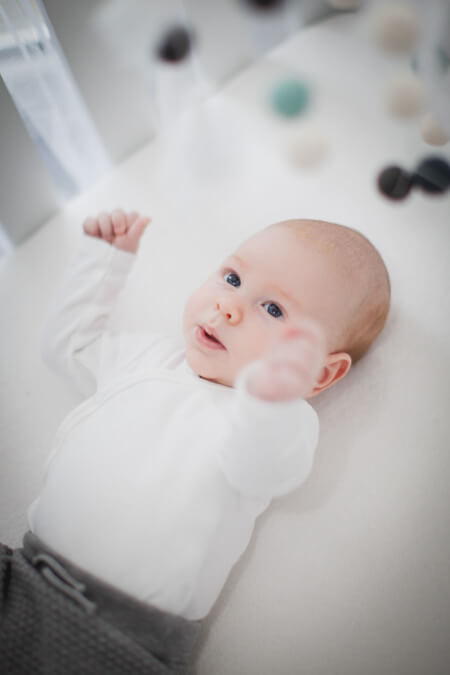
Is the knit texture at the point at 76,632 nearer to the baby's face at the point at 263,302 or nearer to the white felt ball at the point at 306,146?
the baby's face at the point at 263,302

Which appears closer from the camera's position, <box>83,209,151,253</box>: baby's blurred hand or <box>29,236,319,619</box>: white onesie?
<box>29,236,319,619</box>: white onesie

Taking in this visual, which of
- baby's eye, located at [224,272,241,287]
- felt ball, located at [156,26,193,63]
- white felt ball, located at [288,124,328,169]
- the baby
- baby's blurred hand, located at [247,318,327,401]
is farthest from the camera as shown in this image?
Answer: white felt ball, located at [288,124,328,169]

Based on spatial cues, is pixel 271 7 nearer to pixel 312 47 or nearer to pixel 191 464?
pixel 312 47

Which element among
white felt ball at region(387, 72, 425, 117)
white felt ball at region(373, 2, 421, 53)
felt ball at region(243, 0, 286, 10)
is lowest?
white felt ball at region(387, 72, 425, 117)

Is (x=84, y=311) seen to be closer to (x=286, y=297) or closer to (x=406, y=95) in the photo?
(x=286, y=297)

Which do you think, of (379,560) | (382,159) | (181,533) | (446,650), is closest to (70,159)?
(382,159)

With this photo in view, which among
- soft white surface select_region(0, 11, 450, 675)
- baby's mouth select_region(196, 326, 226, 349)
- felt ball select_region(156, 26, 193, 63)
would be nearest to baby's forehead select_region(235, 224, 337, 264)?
baby's mouth select_region(196, 326, 226, 349)

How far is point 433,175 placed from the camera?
2.38 feet

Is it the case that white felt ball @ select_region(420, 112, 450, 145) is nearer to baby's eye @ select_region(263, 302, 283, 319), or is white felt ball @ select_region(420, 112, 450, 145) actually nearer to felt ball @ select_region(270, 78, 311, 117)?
felt ball @ select_region(270, 78, 311, 117)

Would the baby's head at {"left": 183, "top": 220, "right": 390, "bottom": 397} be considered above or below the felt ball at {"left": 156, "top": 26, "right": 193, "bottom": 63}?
below

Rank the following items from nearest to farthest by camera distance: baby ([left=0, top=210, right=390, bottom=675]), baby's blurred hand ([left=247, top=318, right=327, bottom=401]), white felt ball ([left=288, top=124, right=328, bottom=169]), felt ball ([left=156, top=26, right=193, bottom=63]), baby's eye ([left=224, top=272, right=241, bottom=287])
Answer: baby's blurred hand ([left=247, top=318, right=327, bottom=401]) < baby ([left=0, top=210, right=390, bottom=675]) < baby's eye ([left=224, top=272, right=241, bottom=287]) < felt ball ([left=156, top=26, right=193, bottom=63]) < white felt ball ([left=288, top=124, right=328, bottom=169])

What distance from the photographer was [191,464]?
23.0 inches

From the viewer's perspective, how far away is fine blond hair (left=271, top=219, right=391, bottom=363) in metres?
0.59

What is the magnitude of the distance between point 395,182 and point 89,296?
1.83 feet
